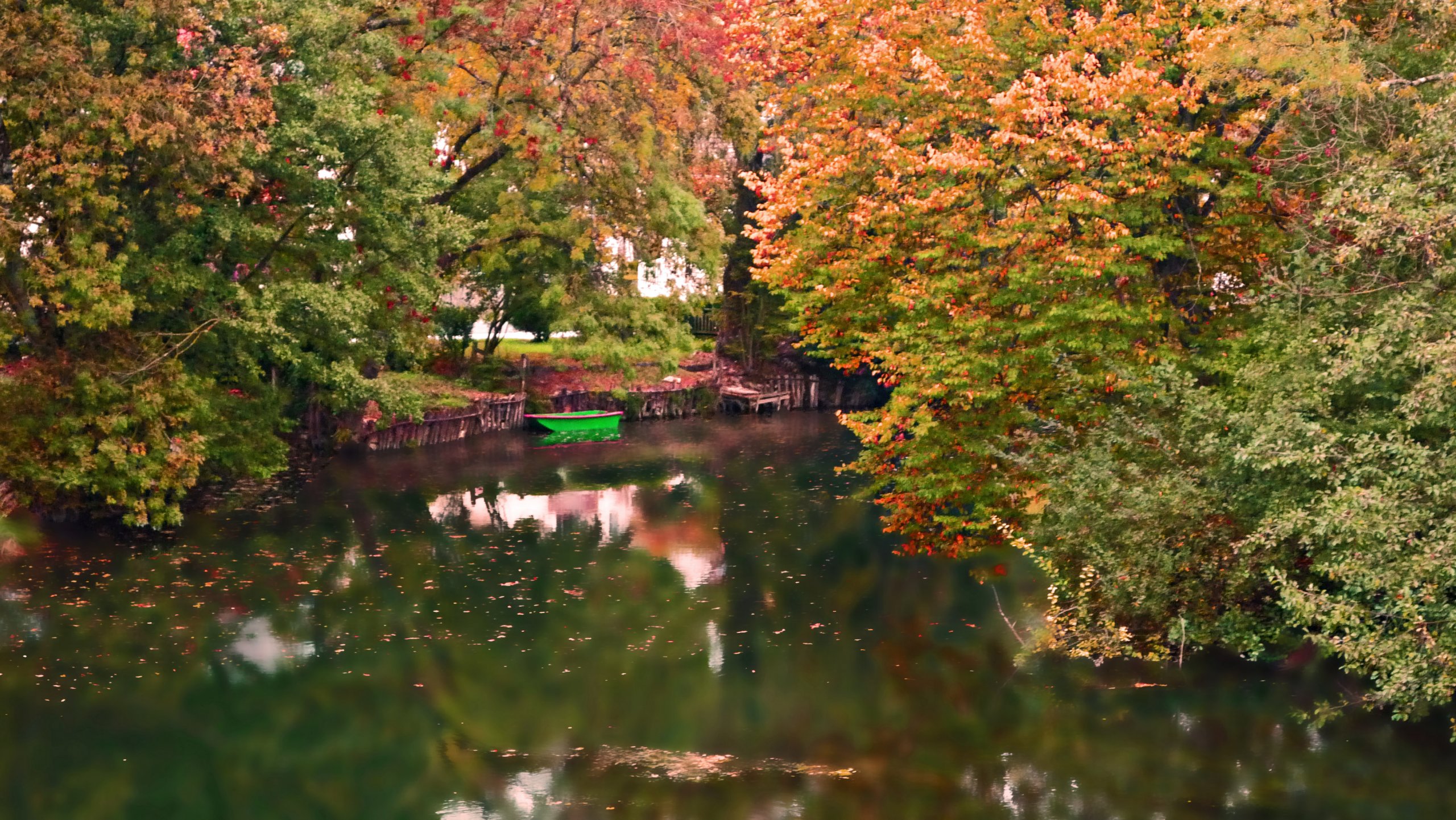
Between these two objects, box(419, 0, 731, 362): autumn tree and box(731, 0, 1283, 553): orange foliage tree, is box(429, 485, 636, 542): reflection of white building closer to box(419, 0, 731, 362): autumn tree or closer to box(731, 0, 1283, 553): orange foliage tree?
box(419, 0, 731, 362): autumn tree

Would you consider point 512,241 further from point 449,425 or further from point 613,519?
point 613,519

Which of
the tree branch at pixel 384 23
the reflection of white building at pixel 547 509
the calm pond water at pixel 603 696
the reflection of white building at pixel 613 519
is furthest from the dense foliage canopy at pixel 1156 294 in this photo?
the tree branch at pixel 384 23

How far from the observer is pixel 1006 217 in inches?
1020

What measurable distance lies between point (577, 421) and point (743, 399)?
28.5 ft

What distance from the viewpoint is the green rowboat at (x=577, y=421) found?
50.3 metres

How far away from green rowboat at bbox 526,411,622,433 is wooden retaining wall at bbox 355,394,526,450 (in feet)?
2.10

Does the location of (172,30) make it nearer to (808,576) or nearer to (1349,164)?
(808,576)

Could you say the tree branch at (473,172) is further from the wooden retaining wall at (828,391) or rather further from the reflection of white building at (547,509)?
the wooden retaining wall at (828,391)

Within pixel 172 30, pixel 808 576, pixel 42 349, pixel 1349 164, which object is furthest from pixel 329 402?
pixel 1349 164

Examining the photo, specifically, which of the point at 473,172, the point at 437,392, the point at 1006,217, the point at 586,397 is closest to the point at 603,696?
the point at 1006,217

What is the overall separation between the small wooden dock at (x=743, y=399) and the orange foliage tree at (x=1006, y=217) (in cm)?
2800

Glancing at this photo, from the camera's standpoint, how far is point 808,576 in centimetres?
2953

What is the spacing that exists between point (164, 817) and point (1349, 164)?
625 inches

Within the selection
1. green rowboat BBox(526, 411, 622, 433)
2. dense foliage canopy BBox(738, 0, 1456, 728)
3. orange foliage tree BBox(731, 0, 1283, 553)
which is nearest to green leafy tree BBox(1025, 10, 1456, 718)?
dense foliage canopy BBox(738, 0, 1456, 728)
